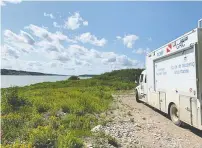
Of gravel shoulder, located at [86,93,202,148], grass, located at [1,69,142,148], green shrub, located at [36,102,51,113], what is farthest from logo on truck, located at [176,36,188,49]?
green shrub, located at [36,102,51,113]

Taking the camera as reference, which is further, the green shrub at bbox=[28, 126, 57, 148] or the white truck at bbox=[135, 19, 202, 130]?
the white truck at bbox=[135, 19, 202, 130]

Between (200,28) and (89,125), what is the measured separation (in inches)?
218

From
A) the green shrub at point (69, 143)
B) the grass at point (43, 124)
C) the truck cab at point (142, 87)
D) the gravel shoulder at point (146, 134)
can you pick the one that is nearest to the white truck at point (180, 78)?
the gravel shoulder at point (146, 134)

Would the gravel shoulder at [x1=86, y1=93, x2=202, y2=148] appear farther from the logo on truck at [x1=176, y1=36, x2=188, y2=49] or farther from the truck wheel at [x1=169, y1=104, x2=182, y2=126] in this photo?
the logo on truck at [x1=176, y1=36, x2=188, y2=49]

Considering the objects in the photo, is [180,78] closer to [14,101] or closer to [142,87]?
[142,87]

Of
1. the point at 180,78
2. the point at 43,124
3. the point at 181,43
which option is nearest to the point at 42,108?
the point at 43,124

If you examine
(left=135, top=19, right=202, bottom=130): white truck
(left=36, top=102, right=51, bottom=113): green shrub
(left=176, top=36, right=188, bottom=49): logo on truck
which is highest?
(left=176, top=36, right=188, bottom=49): logo on truck

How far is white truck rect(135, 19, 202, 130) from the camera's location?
8.70 m

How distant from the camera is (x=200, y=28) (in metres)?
8.70

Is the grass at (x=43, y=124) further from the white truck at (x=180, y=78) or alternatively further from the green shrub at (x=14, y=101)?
the white truck at (x=180, y=78)

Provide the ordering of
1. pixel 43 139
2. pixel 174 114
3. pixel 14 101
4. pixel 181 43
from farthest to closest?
pixel 14 101 < pixel 174 114 < pixel 181 43 < pixel 43 139

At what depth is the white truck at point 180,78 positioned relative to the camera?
8.70 m

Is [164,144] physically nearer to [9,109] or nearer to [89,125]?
[89,125]

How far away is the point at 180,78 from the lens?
32.8 feet
